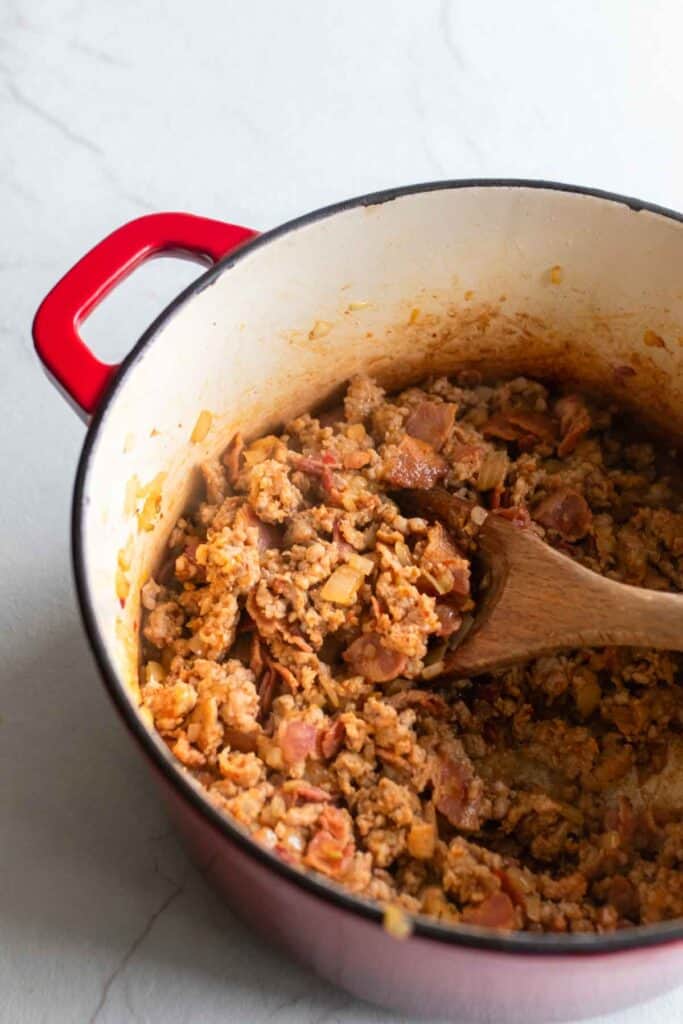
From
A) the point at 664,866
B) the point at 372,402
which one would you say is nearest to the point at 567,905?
the point at 664,866

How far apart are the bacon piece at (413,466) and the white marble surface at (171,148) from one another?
1.89 ft

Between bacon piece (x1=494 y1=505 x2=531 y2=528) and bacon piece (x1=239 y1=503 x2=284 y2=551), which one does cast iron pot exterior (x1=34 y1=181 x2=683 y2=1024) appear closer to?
bacon piece (x1=239 y1=503 x2=284 y2=551)

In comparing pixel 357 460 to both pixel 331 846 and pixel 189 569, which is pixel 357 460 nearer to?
pixel 189 569

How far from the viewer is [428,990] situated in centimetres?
142

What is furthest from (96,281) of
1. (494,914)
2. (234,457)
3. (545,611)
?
(494,914)

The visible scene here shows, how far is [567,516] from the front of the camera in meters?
1.95

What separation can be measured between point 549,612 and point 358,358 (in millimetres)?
590

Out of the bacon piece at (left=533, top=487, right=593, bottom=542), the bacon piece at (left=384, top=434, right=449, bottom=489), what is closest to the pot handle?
the bacon piece at (left=384, top=434, right=449, bottom=489)

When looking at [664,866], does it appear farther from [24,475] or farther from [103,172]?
[103,172]

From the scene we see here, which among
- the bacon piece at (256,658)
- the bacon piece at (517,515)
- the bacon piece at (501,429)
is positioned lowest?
the bacon piece at (256,658)

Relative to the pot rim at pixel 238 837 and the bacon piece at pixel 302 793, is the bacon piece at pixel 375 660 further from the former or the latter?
the pot rim at pixel 238 837

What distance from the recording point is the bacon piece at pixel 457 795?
167 cm

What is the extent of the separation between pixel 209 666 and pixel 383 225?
2.36ft

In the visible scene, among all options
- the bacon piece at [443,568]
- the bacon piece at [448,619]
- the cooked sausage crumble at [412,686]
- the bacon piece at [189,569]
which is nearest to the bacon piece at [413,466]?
the cooked sausage crumble at [412,686]
